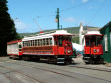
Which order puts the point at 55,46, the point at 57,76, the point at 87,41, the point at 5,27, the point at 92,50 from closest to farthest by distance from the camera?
1. the point at 57,76
2. the point at 55,46
3. the point at 92,50
4. the point at 87,41
5. the point at 5,27

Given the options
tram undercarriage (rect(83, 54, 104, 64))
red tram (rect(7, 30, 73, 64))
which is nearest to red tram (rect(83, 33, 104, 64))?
tram undercarriage (rect(83, 54, 104, 64))

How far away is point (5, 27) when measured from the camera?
4334cm

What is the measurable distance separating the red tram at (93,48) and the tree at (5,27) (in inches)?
1165

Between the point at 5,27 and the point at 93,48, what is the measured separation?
3158 cm

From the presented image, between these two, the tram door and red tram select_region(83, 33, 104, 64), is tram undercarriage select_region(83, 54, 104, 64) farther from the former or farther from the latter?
the tram door

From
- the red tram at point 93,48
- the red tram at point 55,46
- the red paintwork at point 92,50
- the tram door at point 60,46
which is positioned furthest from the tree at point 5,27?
the red paintwork at point 92,50

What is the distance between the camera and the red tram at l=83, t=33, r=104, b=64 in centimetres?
1739

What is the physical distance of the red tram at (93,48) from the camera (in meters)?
17.4

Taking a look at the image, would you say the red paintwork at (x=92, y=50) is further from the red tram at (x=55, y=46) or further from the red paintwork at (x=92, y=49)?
the red tram at (x=55, y=46)

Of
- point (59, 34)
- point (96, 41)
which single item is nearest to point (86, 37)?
point (96, 41)

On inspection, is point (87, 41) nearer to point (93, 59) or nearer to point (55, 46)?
point (93, 59)

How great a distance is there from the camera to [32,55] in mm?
21656

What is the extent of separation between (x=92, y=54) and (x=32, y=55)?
8.28 m

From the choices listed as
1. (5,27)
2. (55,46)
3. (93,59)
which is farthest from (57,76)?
(5,27)
